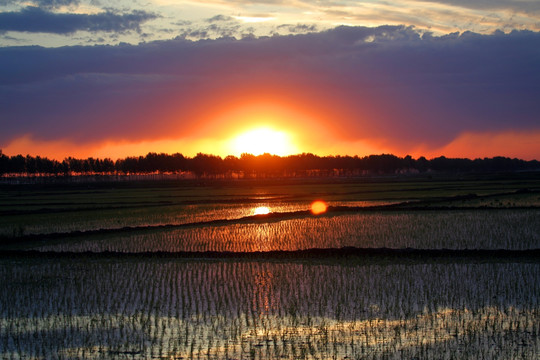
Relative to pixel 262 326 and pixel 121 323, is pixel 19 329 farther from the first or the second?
pixel 262 326

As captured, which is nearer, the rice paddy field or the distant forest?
the rice paddy field

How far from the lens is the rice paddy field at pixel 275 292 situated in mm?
8336

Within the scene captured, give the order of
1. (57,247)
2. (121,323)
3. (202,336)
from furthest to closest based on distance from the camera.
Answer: (57,247)
(121,323)
(202,336)

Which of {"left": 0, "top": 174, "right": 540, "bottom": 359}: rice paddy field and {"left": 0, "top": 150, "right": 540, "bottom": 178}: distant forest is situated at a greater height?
{"left": 0, "top": 150, "right": 540, "bottom": 178}: distant forest

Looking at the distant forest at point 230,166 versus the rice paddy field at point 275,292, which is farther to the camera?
the distant forest at point 230,166

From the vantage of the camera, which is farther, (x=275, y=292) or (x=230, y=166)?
(x=230, y=166)

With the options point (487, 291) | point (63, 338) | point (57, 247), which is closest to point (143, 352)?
point (63, 338)

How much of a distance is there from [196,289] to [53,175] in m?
176

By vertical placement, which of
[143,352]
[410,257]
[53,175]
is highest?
[53,175]

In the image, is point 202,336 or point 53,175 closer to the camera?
point 202,336

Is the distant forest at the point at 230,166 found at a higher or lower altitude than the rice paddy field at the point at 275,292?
higher

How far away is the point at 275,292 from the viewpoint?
1177 cm

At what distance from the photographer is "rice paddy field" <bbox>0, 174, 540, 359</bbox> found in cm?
834

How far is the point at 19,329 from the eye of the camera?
9.34m
